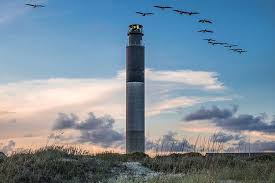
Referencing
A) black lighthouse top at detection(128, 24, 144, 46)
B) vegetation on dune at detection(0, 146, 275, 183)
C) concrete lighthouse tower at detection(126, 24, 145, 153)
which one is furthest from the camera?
black lighthouse top at detection(128, 24, 144, 46)

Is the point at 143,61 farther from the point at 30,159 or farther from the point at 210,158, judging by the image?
the point at 30,159

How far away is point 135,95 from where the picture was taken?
293 feet

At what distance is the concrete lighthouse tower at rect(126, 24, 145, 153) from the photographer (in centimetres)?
8844

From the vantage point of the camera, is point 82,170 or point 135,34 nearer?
point 82,170

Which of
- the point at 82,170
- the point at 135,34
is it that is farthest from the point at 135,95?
the point at 82,170

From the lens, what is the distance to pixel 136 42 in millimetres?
93375

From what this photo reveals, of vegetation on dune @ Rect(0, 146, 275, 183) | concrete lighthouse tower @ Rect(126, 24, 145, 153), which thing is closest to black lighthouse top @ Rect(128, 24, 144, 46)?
concrete lighthouse tower @ Rect(126, 24, 145, 153)

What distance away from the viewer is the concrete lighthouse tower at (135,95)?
88438 mm

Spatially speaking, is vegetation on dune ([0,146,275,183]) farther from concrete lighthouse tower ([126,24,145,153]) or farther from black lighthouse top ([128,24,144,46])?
black lighthouse top ([128,24,144,46])

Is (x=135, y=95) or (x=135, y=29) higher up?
(x=135, y=29)

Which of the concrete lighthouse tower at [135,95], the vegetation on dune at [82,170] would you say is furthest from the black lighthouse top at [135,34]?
the vegetation on dune at [82,170]

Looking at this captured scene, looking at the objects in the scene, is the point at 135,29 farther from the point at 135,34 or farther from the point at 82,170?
the point at 82,170

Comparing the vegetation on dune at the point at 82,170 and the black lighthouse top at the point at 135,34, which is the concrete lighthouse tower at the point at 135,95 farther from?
the vegetation on dune at the point at 82,170

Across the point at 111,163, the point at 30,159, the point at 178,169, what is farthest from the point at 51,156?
the point at 178,169
